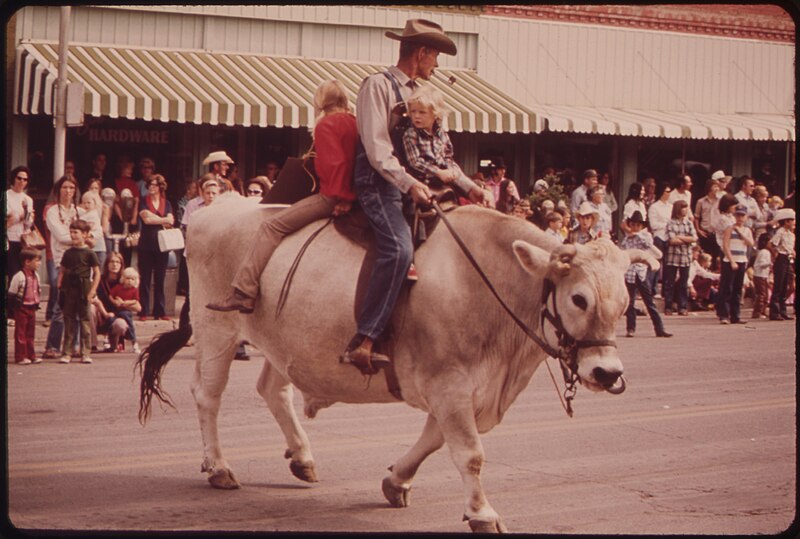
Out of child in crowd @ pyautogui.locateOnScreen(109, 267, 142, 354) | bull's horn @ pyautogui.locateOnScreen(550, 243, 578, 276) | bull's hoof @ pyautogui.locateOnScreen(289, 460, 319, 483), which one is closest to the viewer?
bull's horn @ pyautogui.locateOnScreen(550, 243, 578, 276)

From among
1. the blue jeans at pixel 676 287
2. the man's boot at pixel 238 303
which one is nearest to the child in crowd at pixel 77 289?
the man's boot at pixel 238 303

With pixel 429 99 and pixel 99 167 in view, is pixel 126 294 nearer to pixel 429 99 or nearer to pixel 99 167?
pixel 99 167

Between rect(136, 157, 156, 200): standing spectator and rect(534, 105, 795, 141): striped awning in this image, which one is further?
rect(534, 105, 795, 141): striped awning

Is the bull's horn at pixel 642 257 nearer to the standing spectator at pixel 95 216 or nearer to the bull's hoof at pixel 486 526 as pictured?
the bull's hoof at pixel 486 526

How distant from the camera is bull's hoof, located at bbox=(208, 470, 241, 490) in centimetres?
877

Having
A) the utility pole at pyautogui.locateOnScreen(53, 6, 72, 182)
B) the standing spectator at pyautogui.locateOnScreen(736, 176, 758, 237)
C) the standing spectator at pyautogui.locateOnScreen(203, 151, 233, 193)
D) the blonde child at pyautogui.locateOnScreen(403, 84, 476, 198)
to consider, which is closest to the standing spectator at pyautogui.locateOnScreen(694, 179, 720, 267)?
the standing spectator at pyautogui.locateOnScreen(736, 176, 758, 237)

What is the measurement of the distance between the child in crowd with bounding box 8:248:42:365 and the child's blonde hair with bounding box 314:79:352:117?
6764 millimetres

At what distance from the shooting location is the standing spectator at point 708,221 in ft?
78.3

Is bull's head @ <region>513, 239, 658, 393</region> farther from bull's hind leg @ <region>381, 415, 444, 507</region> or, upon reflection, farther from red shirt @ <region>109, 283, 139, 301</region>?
red shirt @ <region>109, 283, 139, 301</region>

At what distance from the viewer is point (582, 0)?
657 centimetres

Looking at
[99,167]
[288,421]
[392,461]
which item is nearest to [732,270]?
[99,167]

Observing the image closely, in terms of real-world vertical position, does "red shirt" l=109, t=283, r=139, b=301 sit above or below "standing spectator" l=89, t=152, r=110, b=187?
below

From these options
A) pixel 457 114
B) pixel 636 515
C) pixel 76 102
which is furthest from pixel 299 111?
pixel 636 515

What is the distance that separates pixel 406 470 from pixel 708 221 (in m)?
16.4
